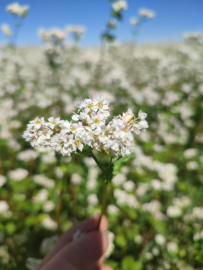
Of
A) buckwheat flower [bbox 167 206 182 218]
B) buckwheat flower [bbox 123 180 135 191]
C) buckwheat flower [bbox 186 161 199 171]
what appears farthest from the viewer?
buckwheat flower [bbox 186 161 199 171]

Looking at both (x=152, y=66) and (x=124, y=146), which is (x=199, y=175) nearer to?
(x=124, y=146)

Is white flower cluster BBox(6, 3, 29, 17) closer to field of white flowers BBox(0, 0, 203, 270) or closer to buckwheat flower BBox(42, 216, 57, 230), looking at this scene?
field of white flowers BBox(0, 0, 203, 270)

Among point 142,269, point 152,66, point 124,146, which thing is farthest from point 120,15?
point 152,66

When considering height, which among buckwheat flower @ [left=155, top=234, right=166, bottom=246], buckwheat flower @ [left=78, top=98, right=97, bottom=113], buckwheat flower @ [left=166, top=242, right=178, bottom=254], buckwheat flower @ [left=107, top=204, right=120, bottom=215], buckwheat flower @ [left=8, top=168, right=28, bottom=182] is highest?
buckwheat flower @ [left=8, top=168, right=28, bottom=182]

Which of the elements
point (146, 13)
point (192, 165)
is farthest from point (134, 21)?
point (192, 165)

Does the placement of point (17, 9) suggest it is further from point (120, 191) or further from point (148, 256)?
point (148, 256)

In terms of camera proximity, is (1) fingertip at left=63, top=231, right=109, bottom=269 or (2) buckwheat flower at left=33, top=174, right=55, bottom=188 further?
(2) buckwheat flower at left=33, top=174, right=55, bottom=188

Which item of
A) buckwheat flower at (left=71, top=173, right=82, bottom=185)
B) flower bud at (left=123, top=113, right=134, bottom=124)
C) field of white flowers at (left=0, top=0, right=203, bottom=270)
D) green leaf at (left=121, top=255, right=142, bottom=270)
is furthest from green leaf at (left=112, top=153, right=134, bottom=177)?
buckwheat flower at (left=71, top=173, right=82, bottom=185)

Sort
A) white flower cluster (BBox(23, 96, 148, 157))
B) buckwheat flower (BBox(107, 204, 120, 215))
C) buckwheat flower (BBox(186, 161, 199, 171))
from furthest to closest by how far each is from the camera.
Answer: buckwheat flower (BBox(186, 161, 199, 171))
buckwheat flower (BBox(107, 204, 120, 215))
white flower cluster (BBox(23, 96, 148, 157))

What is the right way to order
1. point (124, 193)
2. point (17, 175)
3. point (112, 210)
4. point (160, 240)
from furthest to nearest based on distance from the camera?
1. point (17, 175)
2. point (124, 193)
3. point (112, 210)
4. point (160, 240)
